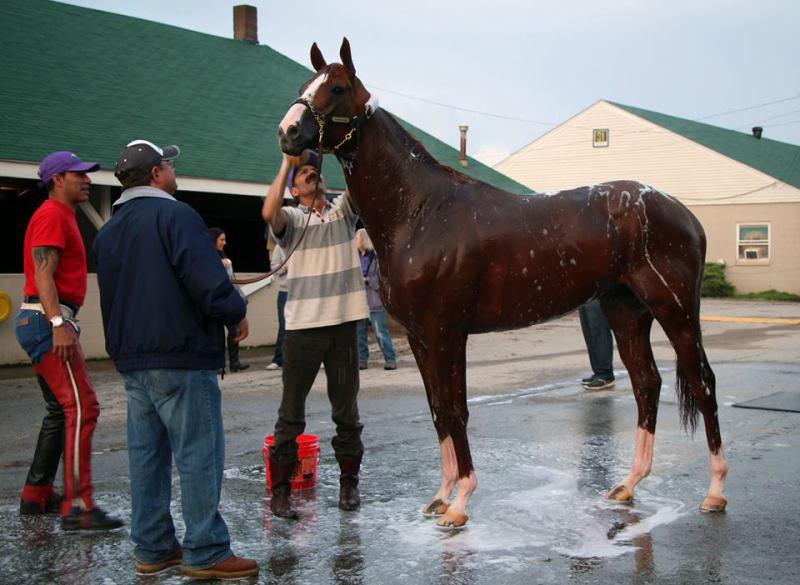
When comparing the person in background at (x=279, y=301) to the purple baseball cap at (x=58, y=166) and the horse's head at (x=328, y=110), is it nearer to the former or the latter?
the purple baseball cap at (x=58, y=166)

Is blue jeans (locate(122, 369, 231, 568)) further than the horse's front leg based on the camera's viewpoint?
No

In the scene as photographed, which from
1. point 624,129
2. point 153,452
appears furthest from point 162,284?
point 624,129

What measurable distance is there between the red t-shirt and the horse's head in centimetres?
154

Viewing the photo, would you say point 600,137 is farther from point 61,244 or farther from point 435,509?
point 61,244

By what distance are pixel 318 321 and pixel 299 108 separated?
131 cm

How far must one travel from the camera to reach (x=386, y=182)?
544 centimetres

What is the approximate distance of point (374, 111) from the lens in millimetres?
5387

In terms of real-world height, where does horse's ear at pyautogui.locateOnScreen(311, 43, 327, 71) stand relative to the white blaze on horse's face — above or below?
above

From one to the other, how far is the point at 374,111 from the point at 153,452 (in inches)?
92.4

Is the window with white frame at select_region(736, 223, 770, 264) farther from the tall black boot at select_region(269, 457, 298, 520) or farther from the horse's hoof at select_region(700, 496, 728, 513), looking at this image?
the tall black boot at select_region(269, 457, 298, 520)

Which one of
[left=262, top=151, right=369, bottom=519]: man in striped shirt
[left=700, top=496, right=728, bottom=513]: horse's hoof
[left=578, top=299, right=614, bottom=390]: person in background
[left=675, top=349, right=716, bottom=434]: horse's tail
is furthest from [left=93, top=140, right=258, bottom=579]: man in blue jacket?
[left=578, top=299, right=614, bottom=390]: person in background

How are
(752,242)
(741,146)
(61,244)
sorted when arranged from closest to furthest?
(61,244)
(752,242)
(741,146)

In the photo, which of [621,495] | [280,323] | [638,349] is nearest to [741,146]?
[280,323]

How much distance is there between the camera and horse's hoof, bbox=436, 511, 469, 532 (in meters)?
5.12
